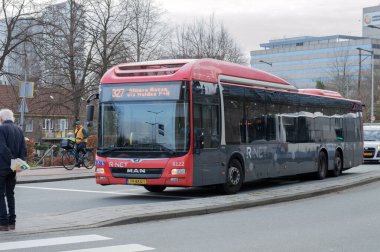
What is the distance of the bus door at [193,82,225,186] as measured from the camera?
546 inches

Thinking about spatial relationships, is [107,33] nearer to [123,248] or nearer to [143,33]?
[143,33]

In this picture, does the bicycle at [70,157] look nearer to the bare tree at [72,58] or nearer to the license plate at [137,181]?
the license plate at [137,181]

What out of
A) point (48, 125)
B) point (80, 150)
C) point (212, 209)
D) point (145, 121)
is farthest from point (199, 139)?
point (48, 125)

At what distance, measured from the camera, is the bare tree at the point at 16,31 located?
35.2m

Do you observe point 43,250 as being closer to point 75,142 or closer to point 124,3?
point 75,142

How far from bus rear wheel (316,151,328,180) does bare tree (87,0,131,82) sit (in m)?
23.9

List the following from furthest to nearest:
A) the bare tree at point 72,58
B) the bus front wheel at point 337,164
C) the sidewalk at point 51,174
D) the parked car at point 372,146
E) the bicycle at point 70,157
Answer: the bare tree at point 72,58 < the parked car at point 372,146 < the bicycle at point 70,157 < the bus front wheel at point 337,164 < the sidewalk at point 51,174

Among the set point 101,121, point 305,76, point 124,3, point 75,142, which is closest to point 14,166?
point 101,121

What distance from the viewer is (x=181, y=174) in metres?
13.5

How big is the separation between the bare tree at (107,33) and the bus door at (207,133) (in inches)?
1123

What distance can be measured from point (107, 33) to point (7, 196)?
35592 mm

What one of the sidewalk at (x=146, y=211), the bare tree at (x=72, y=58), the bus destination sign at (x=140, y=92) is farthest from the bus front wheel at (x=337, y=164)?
the bare tree at (x=72, y=58)

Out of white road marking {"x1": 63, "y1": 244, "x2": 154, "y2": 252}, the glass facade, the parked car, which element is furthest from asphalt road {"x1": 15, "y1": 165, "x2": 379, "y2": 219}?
the glass facade

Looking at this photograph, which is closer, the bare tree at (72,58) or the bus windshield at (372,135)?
the bus windshield at (372,135)
